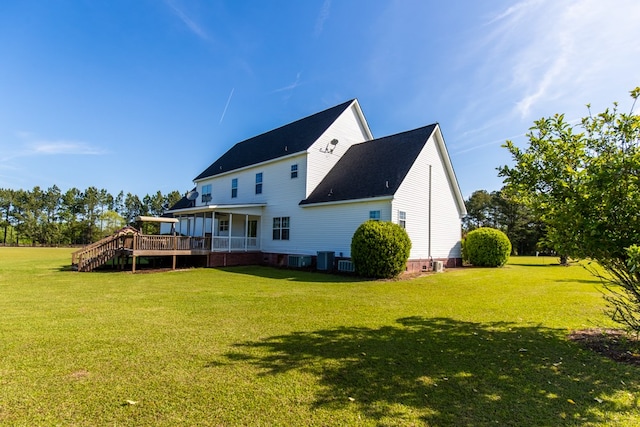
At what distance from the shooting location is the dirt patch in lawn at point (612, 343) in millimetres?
4570

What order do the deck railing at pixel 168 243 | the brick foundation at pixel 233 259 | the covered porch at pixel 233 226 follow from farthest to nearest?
the covered porch at pixel 233 226 → the brick foundation at pixel 233 259 → the deck railing at pixel 168 243

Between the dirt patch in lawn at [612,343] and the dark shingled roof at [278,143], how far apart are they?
15704 mm

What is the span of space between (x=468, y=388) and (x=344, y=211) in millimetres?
13185

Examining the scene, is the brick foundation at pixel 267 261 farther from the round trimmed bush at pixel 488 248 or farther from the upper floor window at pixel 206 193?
the upper floor window at pixel 206 193

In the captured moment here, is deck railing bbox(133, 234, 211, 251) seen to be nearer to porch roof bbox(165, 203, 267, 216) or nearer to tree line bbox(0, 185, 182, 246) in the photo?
porch roof bbox(165, 203, 267, 216)

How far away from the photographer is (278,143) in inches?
904

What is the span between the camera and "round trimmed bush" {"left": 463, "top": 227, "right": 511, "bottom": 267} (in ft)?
64.3

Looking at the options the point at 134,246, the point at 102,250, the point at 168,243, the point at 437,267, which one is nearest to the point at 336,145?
the point at 437,267

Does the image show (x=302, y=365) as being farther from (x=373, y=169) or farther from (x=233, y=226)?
(x=233, y=226)

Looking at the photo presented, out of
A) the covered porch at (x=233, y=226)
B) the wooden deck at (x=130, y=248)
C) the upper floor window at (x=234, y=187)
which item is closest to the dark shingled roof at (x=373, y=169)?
the covered porch at (x=233, y=226)

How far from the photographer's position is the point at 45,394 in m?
3.26

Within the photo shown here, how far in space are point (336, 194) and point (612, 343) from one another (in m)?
13.0

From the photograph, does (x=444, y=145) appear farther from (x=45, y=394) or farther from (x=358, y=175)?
(x=45, y=394)

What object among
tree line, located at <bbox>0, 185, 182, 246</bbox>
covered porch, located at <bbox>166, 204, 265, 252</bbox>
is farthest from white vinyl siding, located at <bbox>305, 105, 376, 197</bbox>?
tree line, located at <bbox>0, 185, 182, 246</bbox>
